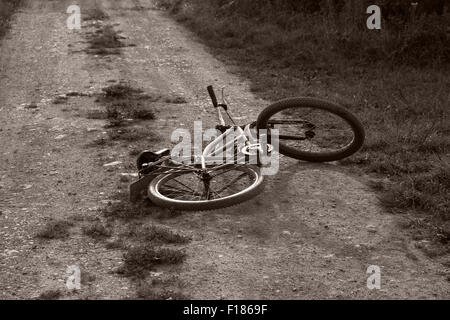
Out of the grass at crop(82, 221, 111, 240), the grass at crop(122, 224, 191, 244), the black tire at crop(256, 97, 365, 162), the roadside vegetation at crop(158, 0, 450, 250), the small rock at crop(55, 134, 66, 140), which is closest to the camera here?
the grass at crop(122, 224, 191, 244)

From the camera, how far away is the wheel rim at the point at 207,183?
7902 millimetres

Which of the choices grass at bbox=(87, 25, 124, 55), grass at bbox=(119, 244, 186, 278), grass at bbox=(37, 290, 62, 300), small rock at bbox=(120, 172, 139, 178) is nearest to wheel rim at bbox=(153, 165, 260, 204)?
small rock at bbox=(120, 172, 139, 178)

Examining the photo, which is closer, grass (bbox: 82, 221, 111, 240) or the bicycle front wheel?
grass (bbox: 82, 221, 111, 240)

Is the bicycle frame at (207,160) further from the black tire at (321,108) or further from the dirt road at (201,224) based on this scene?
the black tire at (321,108)

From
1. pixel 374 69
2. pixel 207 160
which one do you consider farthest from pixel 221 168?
pixel 374 69

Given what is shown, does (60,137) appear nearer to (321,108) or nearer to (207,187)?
(207,187)

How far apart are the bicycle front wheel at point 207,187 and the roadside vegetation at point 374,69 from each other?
1.74 metres

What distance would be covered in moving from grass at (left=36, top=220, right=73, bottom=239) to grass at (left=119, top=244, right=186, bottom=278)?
36.8 inches

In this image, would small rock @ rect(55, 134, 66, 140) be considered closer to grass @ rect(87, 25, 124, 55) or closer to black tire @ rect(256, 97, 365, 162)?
black tire @ rect(256, 97, 365, 162)

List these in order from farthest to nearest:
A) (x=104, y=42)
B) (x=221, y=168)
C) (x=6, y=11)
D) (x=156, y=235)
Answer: (x=6, y=11) → (x=104, y=42) → (x=221, y=168) → (x=156, y=235)

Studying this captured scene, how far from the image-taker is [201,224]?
7461 mm

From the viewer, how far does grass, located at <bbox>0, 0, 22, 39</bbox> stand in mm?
20458

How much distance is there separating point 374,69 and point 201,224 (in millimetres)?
8193
